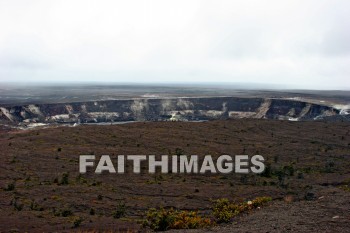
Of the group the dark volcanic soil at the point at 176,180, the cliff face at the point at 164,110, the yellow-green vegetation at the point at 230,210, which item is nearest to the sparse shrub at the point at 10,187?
the dark volcanic soil at the point at 176,180

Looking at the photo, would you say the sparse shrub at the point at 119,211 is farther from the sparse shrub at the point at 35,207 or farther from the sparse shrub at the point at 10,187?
the sparse shrub at the point at 10,187

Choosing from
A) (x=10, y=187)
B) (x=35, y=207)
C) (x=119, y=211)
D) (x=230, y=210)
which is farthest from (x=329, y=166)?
(x=10, y=187)

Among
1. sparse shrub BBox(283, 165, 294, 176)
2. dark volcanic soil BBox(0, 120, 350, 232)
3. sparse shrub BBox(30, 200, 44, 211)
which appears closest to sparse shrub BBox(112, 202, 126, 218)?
dark volcanic soil BBox(0, 120, 350, 232)

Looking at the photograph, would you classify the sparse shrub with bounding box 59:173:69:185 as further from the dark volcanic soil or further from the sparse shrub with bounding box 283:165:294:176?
the sparse shrub with bounding box 283:165:294:176

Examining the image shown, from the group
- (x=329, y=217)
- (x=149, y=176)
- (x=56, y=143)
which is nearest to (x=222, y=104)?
(x=56, y=143)

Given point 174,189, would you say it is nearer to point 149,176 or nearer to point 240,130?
point 149,176

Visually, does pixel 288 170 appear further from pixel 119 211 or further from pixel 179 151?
pixel 119 211
